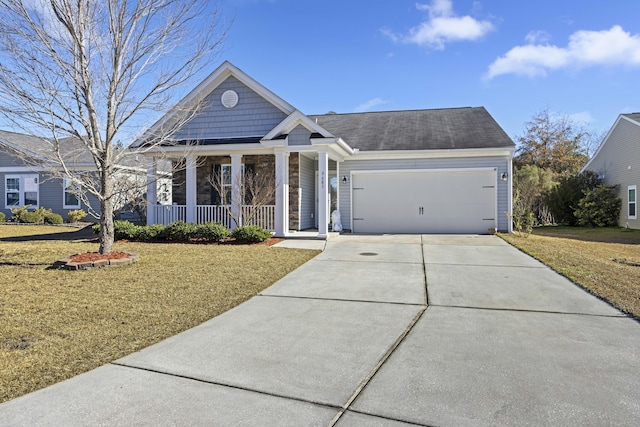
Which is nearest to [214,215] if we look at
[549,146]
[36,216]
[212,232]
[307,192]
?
[212,232]

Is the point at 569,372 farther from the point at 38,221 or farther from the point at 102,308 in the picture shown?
the point at 38,221

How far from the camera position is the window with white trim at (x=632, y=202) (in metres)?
18.0

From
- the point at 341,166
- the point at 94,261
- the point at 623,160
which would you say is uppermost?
the point at 623,160

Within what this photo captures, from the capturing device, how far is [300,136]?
13.1 metres

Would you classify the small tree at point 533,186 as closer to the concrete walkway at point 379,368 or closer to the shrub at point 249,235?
the shrub at point 249,235

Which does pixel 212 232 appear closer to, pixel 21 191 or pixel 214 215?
pixel 214 215

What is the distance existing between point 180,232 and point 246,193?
10.3 feet

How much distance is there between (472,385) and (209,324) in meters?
3.03

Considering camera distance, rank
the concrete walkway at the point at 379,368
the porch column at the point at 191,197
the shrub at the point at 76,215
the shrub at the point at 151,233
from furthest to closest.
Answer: the shrub at the point at 76,215 → the porch column at the point at 191,197 → the shrub at the point at 151,233 → the concrete walkway at the point at 379,368

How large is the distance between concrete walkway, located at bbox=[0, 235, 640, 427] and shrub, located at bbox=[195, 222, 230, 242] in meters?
6.39

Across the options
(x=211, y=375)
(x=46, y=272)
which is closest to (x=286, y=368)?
(x=211, y=375)

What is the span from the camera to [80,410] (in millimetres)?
2842

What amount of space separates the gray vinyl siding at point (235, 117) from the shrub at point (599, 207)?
15.7 meters

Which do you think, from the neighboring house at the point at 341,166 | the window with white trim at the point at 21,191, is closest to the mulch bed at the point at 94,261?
the neighboring house at the point at 341,166
